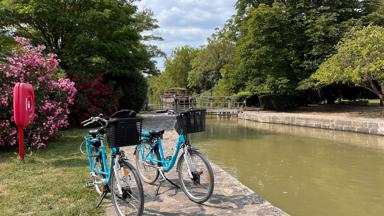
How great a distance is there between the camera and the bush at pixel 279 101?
818 inches

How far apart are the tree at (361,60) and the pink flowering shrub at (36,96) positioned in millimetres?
11097

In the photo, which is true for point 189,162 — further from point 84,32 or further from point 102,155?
point 84,32

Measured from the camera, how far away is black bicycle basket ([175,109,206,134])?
371 cm

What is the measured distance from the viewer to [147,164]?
448 cm

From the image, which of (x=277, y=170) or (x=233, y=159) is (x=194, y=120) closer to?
(x=277, y=170)

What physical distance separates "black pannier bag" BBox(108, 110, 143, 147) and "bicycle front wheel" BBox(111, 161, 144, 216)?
0.71ft

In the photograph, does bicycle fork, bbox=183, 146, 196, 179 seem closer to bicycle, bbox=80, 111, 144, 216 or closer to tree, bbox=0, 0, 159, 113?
bicycle, bbox=80, 111, 144, 216

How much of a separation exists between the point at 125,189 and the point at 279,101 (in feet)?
61.0

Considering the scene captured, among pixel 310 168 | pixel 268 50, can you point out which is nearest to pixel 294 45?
pixel 268 50

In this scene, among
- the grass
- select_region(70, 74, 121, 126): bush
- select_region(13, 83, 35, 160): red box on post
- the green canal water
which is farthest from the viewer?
select_region(70, 74, 121, 126): bush

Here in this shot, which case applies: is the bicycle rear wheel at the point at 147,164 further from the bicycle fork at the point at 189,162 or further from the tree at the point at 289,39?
the tree at the point at 289,39

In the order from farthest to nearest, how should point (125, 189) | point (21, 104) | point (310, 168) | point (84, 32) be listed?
1. point (84, 32)
2. point (310, 168)
3. point (21, 104)
4. point (125, 189)

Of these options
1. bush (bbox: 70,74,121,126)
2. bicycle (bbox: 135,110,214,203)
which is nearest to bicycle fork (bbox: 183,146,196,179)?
bicycle (bbox: 135,110,214,203)

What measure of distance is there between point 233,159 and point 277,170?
133 cm
